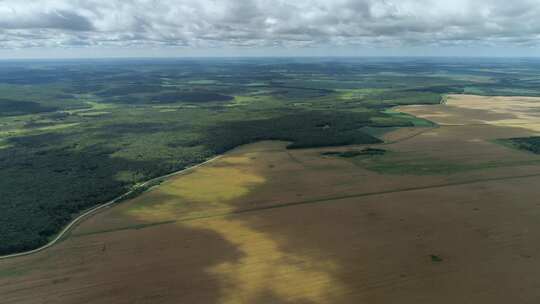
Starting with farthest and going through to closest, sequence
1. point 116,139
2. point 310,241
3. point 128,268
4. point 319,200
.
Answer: point 116,139, point 319,200, point 310,241, point 128,268

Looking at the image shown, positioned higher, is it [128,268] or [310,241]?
[310,241]

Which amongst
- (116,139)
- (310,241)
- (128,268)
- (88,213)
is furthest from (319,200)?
(116,139)

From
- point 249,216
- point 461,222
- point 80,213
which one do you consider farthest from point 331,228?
point 80,213

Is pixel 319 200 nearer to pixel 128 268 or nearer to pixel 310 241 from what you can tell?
pixel 310 241

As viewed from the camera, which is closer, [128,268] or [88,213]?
[128,268]

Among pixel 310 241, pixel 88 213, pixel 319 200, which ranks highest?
pixel 319 200

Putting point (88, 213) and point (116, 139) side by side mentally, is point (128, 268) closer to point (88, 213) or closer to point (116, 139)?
point (88, 213)

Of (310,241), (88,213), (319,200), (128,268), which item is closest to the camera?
(128,268)

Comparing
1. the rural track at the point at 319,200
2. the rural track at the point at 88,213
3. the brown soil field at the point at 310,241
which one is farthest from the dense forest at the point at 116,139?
the rural track at the point at 319,200
